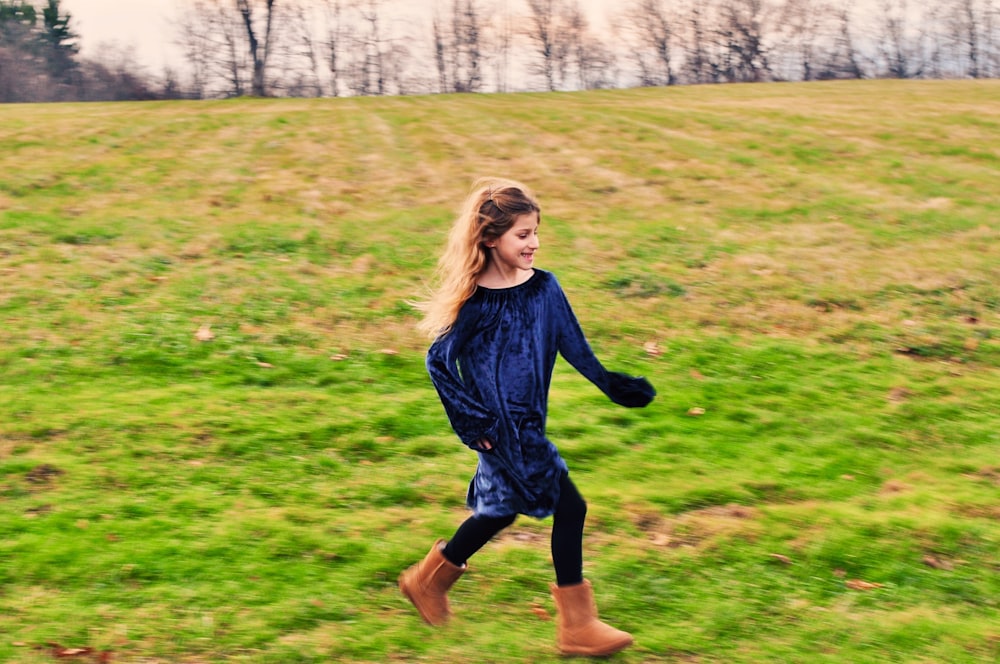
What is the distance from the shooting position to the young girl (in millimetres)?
3895

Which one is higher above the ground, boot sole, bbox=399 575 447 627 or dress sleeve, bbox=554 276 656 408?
dress sleeve, bbox=554 276 656 408

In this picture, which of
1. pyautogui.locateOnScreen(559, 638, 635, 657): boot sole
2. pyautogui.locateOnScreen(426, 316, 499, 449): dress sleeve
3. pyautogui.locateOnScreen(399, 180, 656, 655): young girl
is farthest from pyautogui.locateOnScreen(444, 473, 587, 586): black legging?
pyautogui.locateOnScreen(426, 316, 499, 449): dress sleeve

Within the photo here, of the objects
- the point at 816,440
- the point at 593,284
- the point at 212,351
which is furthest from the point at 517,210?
the point at 593,284

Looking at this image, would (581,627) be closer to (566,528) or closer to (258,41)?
(566,528)

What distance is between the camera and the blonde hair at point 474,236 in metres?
3.88

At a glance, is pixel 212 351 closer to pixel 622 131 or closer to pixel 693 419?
pixel 693 419

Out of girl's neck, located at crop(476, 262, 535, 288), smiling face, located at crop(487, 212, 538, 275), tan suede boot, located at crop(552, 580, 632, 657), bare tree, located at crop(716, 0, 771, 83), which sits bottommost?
tan suede boot, located at crop(552, 580, 632, 657)

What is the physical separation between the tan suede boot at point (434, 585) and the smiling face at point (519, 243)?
1.39 m

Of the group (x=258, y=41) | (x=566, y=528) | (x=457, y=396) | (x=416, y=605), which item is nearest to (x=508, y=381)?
(x=457, y=396)

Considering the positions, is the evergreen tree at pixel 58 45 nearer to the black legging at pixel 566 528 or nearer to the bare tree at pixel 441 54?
the bare tree at pixel 441 54

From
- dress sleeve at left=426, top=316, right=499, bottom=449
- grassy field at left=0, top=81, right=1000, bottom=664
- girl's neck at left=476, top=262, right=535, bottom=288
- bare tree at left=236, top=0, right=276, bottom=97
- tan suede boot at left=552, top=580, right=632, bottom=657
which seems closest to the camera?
dress sleeve at left=426, top=316, right=499, bottom=449

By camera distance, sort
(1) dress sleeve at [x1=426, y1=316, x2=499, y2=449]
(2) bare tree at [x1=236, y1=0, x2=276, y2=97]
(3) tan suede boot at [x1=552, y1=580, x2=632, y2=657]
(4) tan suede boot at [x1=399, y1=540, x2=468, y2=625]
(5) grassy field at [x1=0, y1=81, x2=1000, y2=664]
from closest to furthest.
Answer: (1) dress sleeve at [x1=426, y1=316, x2=499, y2=449] < (3) tan suede boot at [x1=552, y1=580, x2=632, y2=657] < (4) tan suede boot at [x1=399, y1=540, x2=468, y2=625] < (5) grassy field at [x1=0, y1=81, x2=1000, y2=664] < (2) bare tree at [x1=236, y1=0, x2=276, y2=97]

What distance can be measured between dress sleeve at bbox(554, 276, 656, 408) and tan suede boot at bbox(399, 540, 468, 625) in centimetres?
106

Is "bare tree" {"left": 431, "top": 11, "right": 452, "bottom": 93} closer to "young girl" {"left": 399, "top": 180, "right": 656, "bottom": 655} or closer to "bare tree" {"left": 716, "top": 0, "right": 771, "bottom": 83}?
"bare tree" {"left": 716, "top": 0, "right": 771, "bottom": 83}
